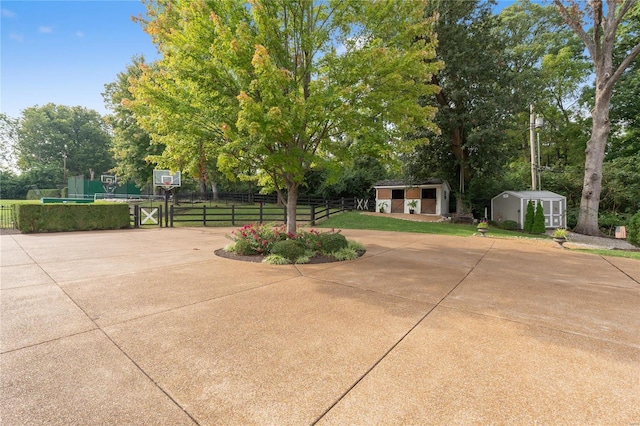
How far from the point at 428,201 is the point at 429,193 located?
0.66 m

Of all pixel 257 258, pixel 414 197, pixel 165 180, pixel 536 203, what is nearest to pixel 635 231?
pixel 536 203

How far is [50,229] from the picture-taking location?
11883 millimetres

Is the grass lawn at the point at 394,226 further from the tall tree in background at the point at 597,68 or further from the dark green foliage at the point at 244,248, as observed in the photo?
the dark green foliage at the point at 244,248

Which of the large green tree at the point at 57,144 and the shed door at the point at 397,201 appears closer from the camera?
the shed door at the point at 397,201

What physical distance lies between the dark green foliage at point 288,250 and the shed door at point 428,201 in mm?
18698

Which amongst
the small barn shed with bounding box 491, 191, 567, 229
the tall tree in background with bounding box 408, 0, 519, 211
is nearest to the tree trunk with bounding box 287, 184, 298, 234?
the tall tree in background with bounding box 408, 0, 519, 211

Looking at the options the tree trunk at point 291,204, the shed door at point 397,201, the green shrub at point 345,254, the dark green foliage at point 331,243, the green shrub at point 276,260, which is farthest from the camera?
the shed door at point 397,201

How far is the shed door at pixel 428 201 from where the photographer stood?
2312 cm

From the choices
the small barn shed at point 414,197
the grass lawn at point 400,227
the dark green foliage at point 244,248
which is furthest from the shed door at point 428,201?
the dark green foliage at point 244,248

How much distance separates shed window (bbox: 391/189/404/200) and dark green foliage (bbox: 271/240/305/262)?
19.4 m

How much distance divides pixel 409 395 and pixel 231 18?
26.0 feet

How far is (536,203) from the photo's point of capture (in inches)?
746

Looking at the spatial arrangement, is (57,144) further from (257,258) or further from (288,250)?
(288,250)

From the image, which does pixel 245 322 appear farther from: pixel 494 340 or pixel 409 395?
pixel 494 340
